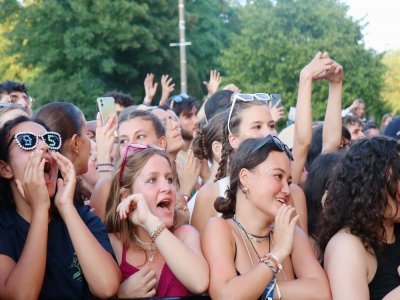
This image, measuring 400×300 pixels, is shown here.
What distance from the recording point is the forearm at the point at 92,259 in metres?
3.48

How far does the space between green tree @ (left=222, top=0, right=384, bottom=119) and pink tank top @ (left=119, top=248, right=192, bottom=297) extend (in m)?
39.3

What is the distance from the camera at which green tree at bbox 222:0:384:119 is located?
44781mm

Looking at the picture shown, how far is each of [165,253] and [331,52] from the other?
43215 mm

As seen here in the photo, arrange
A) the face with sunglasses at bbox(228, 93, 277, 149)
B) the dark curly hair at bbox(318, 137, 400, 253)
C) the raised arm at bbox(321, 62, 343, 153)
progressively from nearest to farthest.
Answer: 1. the dark curly hair at bbox(318, 137, 400, 253)
2. the face with sunglasses at bbox(228, 93, 277, 149)
3. the raised arm at bbox(321, 62, 343, 153)

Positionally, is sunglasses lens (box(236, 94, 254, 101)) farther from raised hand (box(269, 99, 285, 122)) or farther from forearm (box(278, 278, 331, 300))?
forearm (box(278, 278, 331, 300))

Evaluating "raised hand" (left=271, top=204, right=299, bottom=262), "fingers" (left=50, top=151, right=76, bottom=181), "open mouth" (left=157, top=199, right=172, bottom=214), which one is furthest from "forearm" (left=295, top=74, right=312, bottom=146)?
"fingers" (left=50, top=151, right=76, bottom=181)

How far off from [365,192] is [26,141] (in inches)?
69.8

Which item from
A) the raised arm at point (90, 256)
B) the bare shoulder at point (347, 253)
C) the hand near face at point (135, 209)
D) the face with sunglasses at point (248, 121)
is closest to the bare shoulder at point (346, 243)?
the bare shoulder at point (347, 253)

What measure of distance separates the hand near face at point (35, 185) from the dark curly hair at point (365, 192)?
1526mm

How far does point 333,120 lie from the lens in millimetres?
5535

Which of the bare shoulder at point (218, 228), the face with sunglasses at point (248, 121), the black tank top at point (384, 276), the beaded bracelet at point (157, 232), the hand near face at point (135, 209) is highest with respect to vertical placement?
the face with sunglasses at point (248, 121)

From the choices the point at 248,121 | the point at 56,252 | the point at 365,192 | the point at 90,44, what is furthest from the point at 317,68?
the point at 90,44

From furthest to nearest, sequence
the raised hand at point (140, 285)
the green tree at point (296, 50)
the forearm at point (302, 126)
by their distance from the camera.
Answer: the green tree at point (296, 50)
the forearm at point (302, 126)
the raised hand at point (140, 285)

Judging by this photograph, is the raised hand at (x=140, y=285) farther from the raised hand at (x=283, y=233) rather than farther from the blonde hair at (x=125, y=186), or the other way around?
the raised hand at (x=283, y=233)
